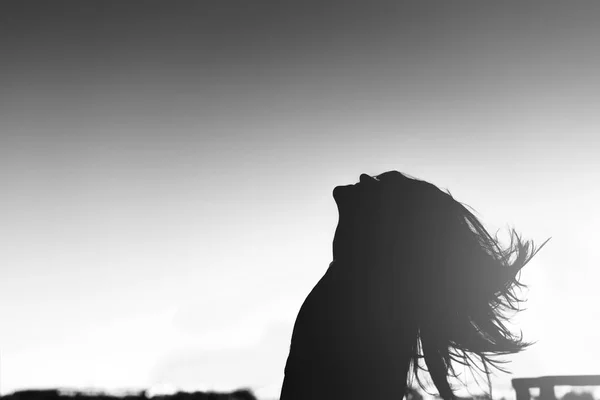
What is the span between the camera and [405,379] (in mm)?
1332

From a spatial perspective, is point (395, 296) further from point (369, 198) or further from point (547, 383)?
point (547, 383)

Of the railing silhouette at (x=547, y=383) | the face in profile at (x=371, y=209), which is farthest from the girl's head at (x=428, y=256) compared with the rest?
the railing silhouette at (x=547, y=383)

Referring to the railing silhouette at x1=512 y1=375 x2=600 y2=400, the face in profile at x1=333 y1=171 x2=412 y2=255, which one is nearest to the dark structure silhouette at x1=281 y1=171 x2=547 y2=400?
the face in profile at x1=333 y1=171 x2=412 y2=255

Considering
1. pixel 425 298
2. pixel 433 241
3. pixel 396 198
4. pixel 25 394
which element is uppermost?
pixel 396 198

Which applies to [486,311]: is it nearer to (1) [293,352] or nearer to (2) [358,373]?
(2) [358,373]

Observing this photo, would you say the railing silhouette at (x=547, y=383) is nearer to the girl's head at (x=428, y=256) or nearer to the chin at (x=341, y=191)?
the girl's head at (x=428, y=256)

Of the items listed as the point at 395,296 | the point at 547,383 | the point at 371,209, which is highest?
the point at 371,209

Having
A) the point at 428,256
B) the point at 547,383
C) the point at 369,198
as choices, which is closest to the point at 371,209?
the point at 369,198

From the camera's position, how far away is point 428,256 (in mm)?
1459

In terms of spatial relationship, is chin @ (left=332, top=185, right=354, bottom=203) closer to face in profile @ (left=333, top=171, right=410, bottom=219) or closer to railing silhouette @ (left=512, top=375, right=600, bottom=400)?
face in profile @ (left=333, top=171, right=410, bottom=219)

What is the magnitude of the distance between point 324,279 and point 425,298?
0.29 metres

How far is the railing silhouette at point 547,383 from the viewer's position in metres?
4.37

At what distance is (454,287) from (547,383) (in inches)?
157

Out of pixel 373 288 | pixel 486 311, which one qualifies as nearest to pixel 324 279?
pixel 373 288
